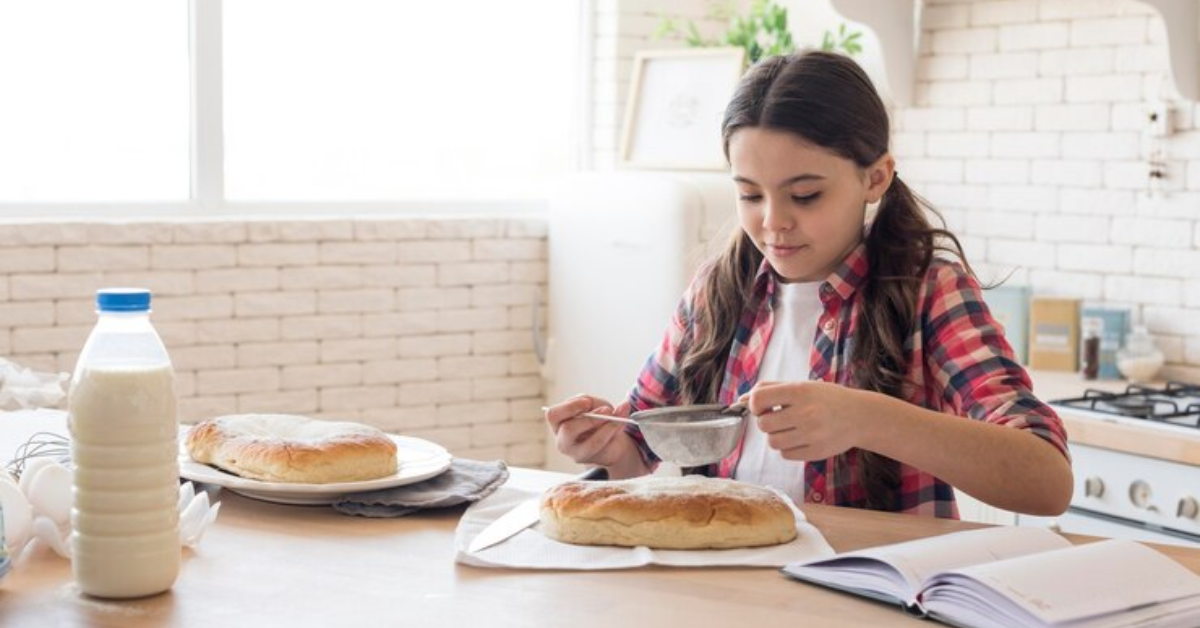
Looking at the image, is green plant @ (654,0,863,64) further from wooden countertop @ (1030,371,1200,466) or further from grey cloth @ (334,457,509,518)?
grey cloth @ (334,457,509,518)

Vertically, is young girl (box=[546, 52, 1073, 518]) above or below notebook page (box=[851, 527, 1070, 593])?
above

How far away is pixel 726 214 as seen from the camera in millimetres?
4180

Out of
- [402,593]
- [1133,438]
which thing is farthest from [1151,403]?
[402,593]

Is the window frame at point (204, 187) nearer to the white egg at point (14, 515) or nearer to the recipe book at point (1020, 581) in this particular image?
the white egg at point (14, 515)

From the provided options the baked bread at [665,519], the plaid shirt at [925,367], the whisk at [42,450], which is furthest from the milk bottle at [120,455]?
the plaid shirt at [925,367]

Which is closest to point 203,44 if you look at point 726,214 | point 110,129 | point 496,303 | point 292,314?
point 110,129

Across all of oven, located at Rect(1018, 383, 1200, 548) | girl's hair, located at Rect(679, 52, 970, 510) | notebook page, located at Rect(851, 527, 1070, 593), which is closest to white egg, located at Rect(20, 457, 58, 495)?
notebook page, located at Rect(851, 527, 1070, 593)

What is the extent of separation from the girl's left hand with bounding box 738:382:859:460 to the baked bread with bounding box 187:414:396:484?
0.50 meters

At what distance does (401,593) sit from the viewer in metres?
1.55

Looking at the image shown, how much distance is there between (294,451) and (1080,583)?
37.8 inches

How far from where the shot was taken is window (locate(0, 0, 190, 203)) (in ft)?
12.8

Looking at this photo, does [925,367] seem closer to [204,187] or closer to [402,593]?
[402,593]

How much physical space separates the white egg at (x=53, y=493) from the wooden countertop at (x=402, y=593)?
0.05 meters

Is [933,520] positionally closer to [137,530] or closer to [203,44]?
[137,530]
